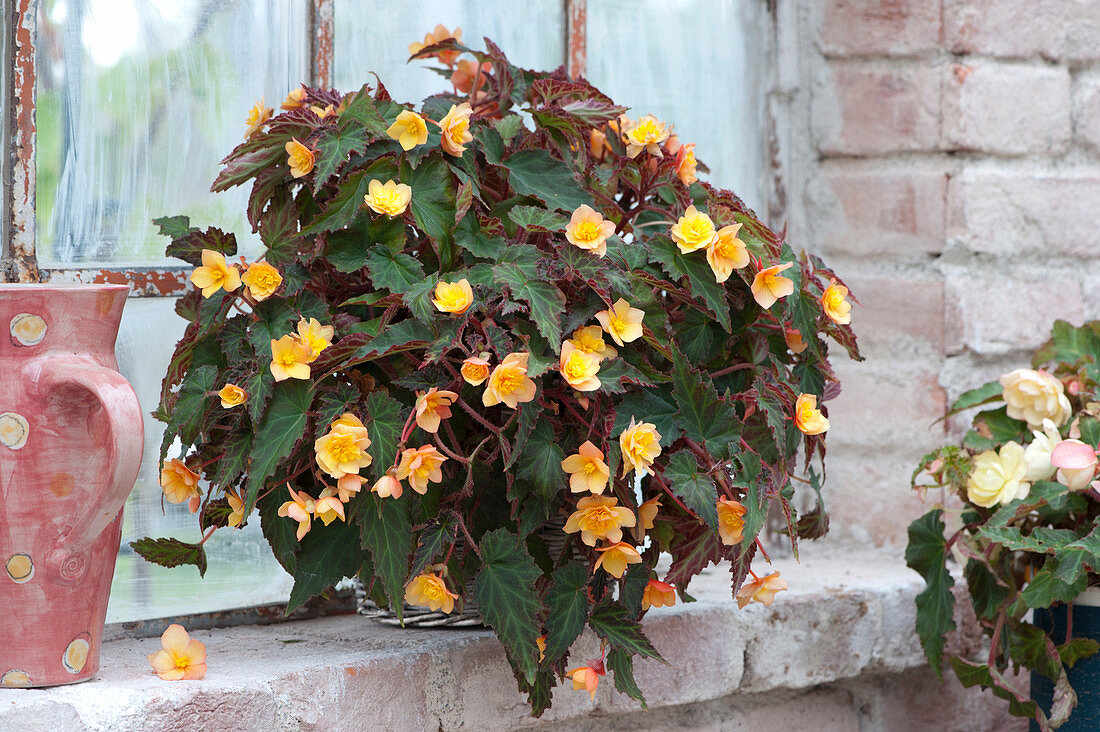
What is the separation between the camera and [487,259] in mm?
998

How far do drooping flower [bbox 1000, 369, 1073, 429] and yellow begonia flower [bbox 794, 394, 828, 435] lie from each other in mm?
391

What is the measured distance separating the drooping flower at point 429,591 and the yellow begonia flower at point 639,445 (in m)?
0.19

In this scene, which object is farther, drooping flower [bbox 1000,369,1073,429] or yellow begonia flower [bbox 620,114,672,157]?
drooping flower [bbox 1000,369,1073,429]

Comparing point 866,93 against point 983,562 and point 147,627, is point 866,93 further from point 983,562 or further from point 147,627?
point 147,627

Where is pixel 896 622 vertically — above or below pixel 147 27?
below

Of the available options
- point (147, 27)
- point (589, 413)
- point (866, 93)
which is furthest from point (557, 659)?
point (866, 93)

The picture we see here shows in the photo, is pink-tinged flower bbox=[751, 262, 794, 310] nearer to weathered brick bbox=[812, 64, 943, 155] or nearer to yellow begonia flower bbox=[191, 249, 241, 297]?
→ yellow begonia flower bbox=[191, 249, 241, 297]

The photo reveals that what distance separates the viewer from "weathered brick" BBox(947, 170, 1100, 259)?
5.19 feet

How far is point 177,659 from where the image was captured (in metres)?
0.96

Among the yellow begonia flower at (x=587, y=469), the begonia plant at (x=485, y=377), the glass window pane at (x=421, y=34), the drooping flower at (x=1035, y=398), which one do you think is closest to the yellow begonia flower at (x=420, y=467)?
the begonia plant at (x=485, y=377)

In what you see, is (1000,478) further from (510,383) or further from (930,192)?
(510,383)

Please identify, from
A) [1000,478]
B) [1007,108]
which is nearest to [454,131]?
[1000,478]

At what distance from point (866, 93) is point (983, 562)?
0.71m

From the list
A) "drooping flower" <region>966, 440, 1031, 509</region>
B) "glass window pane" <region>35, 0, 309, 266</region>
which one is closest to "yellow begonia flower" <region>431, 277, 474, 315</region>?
"glass window pane" <region>35, 0, 309, 266</region>
